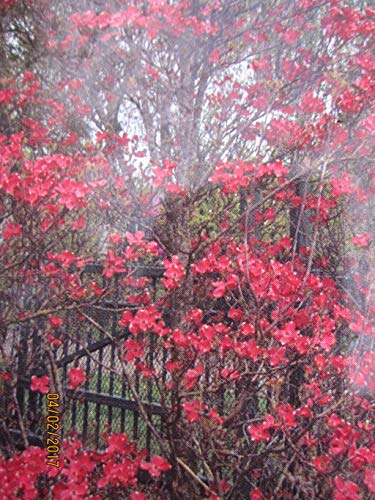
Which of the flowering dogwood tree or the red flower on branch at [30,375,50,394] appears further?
the red flower on branch at [30,375,50,394]

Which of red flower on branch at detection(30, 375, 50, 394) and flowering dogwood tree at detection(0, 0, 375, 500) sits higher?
flowering dogwood tree at detection(0, 0, 375, 500)

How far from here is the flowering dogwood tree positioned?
1553 millimetres

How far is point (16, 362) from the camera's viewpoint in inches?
74.8

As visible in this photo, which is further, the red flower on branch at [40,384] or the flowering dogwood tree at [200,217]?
the red flower on branch at [40,384]

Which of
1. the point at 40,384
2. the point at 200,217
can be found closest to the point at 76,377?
the point at 40,384

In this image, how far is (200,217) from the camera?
1879 millimetres

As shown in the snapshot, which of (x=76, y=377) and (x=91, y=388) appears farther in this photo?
(x=91, y=388)

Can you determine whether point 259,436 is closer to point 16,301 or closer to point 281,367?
point 281,367

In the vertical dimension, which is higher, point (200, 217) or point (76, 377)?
point (200, 217)

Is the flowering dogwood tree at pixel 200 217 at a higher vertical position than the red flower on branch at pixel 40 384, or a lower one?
higher

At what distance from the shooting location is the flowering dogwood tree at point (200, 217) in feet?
5.09

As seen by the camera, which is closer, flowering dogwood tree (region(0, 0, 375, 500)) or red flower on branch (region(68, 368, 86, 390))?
flowering dogwood tree (region(0, 0, 375, 500))

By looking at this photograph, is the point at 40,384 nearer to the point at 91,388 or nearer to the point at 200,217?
the point at 91,388

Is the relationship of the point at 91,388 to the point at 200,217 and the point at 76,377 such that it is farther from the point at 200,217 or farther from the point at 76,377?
the point at 200,217
